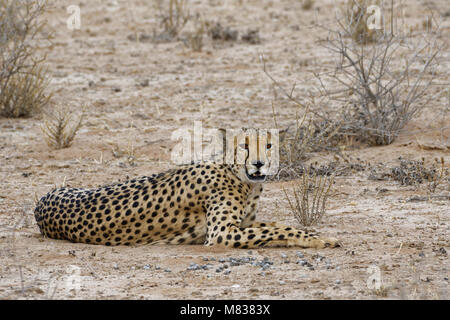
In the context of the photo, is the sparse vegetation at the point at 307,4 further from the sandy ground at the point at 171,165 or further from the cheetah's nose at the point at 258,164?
the cheetah's nose at the point at 258,164

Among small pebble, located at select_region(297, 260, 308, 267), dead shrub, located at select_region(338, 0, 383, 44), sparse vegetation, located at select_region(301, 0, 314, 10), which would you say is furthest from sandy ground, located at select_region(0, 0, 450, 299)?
dead shrub, located at select_region(338, 0, 383, 44)

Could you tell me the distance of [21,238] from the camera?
4.89 m

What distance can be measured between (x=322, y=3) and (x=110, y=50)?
485cm

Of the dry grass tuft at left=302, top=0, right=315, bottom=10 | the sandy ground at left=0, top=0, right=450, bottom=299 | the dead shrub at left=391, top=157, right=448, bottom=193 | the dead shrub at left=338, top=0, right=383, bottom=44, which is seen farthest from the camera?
the dry grass tuft at left=302, top=0, right=315, bottom=10

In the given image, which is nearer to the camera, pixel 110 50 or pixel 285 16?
pixel 110 50

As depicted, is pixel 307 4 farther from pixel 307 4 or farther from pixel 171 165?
pixel 171 165

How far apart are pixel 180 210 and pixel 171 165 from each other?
2.32m

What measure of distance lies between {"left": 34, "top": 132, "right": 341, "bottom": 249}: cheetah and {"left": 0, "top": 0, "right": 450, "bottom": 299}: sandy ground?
105 mm

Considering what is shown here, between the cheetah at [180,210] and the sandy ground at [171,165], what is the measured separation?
0.11 metres

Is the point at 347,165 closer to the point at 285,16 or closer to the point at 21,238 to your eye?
the point at 21,238

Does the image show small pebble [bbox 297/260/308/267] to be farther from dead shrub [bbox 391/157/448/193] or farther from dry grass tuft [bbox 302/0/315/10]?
dry grass tuft [bbox 302/0/315/10]

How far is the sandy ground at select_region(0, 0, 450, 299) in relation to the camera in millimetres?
3936

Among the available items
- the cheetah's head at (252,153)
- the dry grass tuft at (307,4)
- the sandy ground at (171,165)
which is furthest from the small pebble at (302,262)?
the dry grass tuft at (307,4)

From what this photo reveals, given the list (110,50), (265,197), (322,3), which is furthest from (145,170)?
(322,3)
